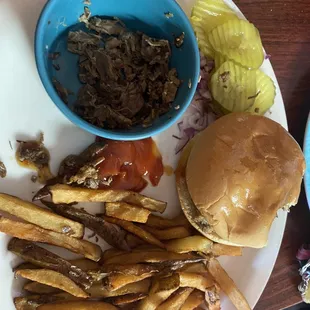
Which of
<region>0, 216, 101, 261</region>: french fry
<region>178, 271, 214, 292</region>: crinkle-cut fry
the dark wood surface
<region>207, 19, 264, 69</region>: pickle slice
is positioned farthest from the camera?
the dark wood surface

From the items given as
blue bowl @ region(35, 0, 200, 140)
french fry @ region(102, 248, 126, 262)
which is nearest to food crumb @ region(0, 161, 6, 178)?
blue bowl @ region(35, 0, 200, 140)

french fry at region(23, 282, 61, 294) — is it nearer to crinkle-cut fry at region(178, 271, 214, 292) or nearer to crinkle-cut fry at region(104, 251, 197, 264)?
crinkle-cut fry at region(104, 251, 197, 264)

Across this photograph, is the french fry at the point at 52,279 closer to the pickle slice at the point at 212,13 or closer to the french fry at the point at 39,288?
the french fry at the point at 39,288

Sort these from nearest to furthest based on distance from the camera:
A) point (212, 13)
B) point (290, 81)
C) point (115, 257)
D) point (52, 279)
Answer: point (52, 279), point (115, 257), point (212, 13), point (290, 81)

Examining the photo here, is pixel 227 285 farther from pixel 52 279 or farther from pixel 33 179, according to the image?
pixel 33 179

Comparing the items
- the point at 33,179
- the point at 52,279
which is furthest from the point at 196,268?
the point at 33,179

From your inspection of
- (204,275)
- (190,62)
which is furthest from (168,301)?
(190,62)

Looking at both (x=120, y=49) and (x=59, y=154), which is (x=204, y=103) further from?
(x=59, y=154)
